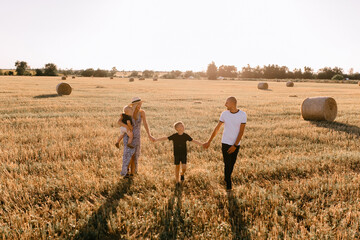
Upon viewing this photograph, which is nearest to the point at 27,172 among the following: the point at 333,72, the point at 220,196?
the point at 220,196

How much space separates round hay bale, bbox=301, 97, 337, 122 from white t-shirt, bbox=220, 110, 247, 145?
366 inches

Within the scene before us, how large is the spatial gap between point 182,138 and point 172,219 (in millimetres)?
1597

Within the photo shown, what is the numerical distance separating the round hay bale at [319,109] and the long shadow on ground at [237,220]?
974cm

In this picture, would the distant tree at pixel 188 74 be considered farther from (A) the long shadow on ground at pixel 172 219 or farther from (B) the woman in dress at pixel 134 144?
(A) the long shadow on ground at pixel 172 219

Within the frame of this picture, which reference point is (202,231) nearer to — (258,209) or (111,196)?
(258,209)

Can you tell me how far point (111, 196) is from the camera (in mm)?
4727

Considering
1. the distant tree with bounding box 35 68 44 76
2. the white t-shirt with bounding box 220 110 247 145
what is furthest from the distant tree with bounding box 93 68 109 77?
the white t-shirt with bounding box 220 110 247 145

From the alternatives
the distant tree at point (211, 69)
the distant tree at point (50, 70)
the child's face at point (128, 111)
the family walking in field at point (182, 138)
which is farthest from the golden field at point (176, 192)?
the distant tree at point (211, 69)

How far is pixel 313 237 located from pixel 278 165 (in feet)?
8.56

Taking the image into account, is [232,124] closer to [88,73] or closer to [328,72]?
[88,73]

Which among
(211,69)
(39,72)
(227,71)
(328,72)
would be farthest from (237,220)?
(227,71)

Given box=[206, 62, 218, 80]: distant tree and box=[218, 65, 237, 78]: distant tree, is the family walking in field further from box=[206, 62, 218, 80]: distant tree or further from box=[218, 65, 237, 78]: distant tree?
box=[218, 65, 237, 78]: distant tree

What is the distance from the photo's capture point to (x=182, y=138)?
193 inches

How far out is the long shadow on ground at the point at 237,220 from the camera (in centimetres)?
363
